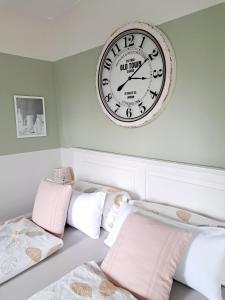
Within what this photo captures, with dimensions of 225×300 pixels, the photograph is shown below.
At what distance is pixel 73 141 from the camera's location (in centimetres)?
259

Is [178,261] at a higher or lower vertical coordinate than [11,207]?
higher

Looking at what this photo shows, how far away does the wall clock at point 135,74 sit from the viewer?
1.67 metres

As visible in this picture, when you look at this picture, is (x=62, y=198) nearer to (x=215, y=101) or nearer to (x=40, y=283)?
(x=40, y=283)

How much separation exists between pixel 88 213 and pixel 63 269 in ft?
1.45

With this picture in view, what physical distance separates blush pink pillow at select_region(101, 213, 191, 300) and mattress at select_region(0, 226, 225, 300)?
0.16m

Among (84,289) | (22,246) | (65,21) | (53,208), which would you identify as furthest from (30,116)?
(84,289)

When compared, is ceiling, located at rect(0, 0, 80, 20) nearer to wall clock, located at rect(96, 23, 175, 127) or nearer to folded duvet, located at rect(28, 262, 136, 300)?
wall clock, located at rect(96, 23, 175, 127)

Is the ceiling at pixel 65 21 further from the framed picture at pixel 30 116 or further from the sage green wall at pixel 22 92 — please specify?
the framed picture at pixel 30 116

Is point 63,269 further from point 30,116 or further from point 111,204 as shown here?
point 30,116

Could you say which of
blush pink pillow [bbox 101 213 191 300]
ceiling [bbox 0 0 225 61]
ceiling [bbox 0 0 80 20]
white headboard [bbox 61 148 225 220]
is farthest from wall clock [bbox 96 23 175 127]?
blush pink pillow [bbox 101 213 191 300]

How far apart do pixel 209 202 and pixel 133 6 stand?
1557 mm

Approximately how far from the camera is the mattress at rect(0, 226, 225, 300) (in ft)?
3.84

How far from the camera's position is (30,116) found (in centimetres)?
251

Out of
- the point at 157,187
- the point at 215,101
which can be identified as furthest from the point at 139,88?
the point at 157,187
